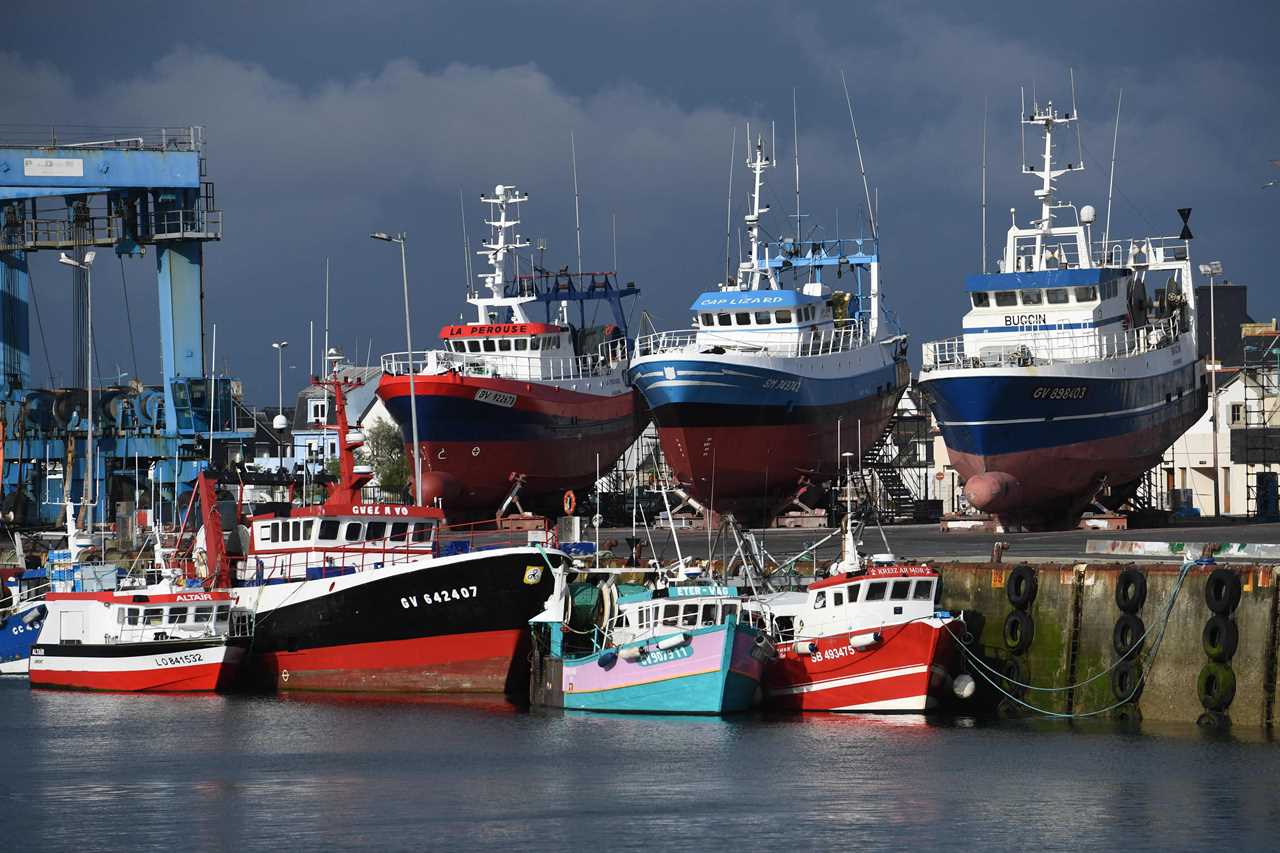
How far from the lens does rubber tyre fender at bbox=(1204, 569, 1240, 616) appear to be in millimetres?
31906

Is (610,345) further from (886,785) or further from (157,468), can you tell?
(886,785)

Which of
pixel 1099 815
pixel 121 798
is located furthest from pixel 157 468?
pixel 1099 815

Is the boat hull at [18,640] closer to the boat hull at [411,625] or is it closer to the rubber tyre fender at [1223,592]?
the boat hull at [411,625]

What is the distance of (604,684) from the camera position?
36.1 metres

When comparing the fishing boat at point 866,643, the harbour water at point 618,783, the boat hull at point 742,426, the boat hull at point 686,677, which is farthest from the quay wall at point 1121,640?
the boat hull at point 742,426

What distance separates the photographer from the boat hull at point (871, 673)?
34.5 m

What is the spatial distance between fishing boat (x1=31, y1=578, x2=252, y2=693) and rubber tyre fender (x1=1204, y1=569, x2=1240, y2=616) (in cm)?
1948

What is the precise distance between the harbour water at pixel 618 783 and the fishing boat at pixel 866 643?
0.66 metres

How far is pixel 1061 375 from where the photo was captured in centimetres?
5928

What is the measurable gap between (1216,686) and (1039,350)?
31366 millimetres

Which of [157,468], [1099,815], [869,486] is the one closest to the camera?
[1099,815]

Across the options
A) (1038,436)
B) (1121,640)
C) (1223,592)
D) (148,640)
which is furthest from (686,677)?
(1038,436)

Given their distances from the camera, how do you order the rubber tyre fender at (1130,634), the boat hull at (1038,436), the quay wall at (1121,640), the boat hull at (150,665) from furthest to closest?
1. the boat hull at (1038,436)
2. the boat hull at (150,665)
3. the rubber tyre fender at (1130,634)
4. the quay wall at (1121,640)

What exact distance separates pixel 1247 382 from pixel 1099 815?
61.4 m
